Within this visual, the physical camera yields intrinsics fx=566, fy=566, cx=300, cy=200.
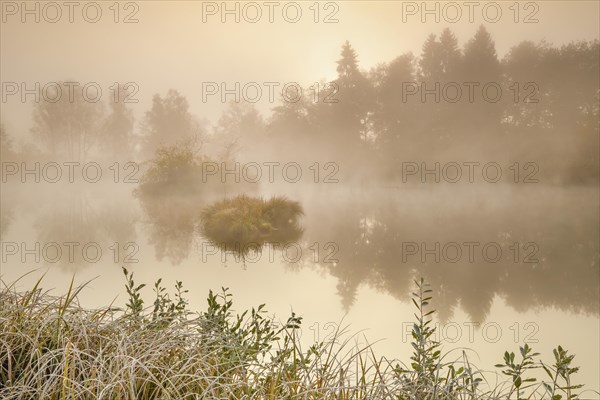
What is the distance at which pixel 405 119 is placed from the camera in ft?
47.7

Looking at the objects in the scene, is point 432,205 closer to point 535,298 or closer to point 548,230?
point 548,230

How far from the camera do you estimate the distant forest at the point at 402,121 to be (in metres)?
11.5

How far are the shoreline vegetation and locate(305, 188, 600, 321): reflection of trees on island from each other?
3.53 metres

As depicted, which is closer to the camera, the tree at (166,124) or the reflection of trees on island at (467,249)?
the reflection of trees on island at (467,249)

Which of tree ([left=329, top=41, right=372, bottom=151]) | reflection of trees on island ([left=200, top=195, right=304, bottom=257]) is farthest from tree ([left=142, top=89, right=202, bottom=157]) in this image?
tree ([left=329, top=41, right=372, bottom=151])

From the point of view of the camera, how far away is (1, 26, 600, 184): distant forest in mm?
11461

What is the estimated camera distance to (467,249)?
33.0 ft

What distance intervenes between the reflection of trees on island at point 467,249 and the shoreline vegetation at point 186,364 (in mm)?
3535

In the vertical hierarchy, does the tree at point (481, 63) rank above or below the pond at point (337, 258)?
above

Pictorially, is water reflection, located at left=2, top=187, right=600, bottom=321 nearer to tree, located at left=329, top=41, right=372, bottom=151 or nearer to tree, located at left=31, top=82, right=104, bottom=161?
tree, located at left=31, top=82, right=104, bottom=161

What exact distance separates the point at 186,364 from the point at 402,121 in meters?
13.0

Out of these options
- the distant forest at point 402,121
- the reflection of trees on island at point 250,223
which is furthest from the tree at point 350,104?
the reflection of trees on island at point 250,223

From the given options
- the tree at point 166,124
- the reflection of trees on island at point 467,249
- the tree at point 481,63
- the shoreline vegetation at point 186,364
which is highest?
the tree at point 481,63

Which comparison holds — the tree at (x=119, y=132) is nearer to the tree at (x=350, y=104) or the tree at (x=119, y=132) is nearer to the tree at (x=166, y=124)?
the tree at (x=166, y=124)
